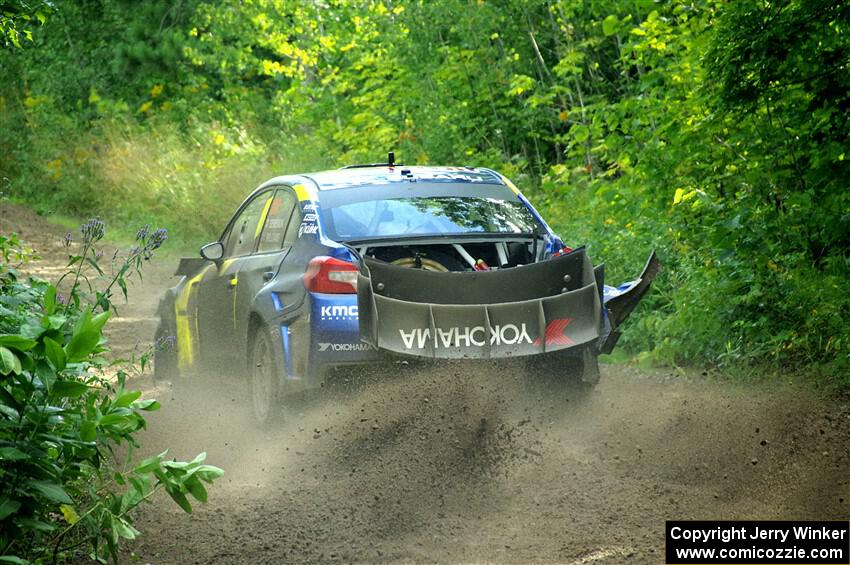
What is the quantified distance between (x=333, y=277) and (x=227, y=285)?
1921mm

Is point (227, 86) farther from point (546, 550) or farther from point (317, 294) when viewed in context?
point (546, 550)

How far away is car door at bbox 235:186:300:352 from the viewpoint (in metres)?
8.28

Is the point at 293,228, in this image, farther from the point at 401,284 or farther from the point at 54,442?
the point at 54,442

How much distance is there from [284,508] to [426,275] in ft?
5.40

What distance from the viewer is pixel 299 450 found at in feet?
23.8

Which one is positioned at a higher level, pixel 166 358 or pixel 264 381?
pixel 264 381

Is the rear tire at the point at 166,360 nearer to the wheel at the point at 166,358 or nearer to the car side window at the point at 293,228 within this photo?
the wheel at the point at 166,358

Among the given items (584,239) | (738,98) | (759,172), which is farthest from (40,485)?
(584,239)

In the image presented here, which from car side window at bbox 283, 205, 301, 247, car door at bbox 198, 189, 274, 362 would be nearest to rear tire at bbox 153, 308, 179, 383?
car door at bbox 198, 189, 274, 362

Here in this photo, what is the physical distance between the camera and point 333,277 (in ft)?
24.3

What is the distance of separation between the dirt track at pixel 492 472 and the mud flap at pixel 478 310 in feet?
0.86

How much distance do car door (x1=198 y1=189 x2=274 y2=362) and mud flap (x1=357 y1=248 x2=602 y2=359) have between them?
2.12m

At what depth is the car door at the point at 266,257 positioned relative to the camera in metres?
8.28

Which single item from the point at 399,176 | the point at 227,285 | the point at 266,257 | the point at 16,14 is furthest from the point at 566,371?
the point at 16,14
